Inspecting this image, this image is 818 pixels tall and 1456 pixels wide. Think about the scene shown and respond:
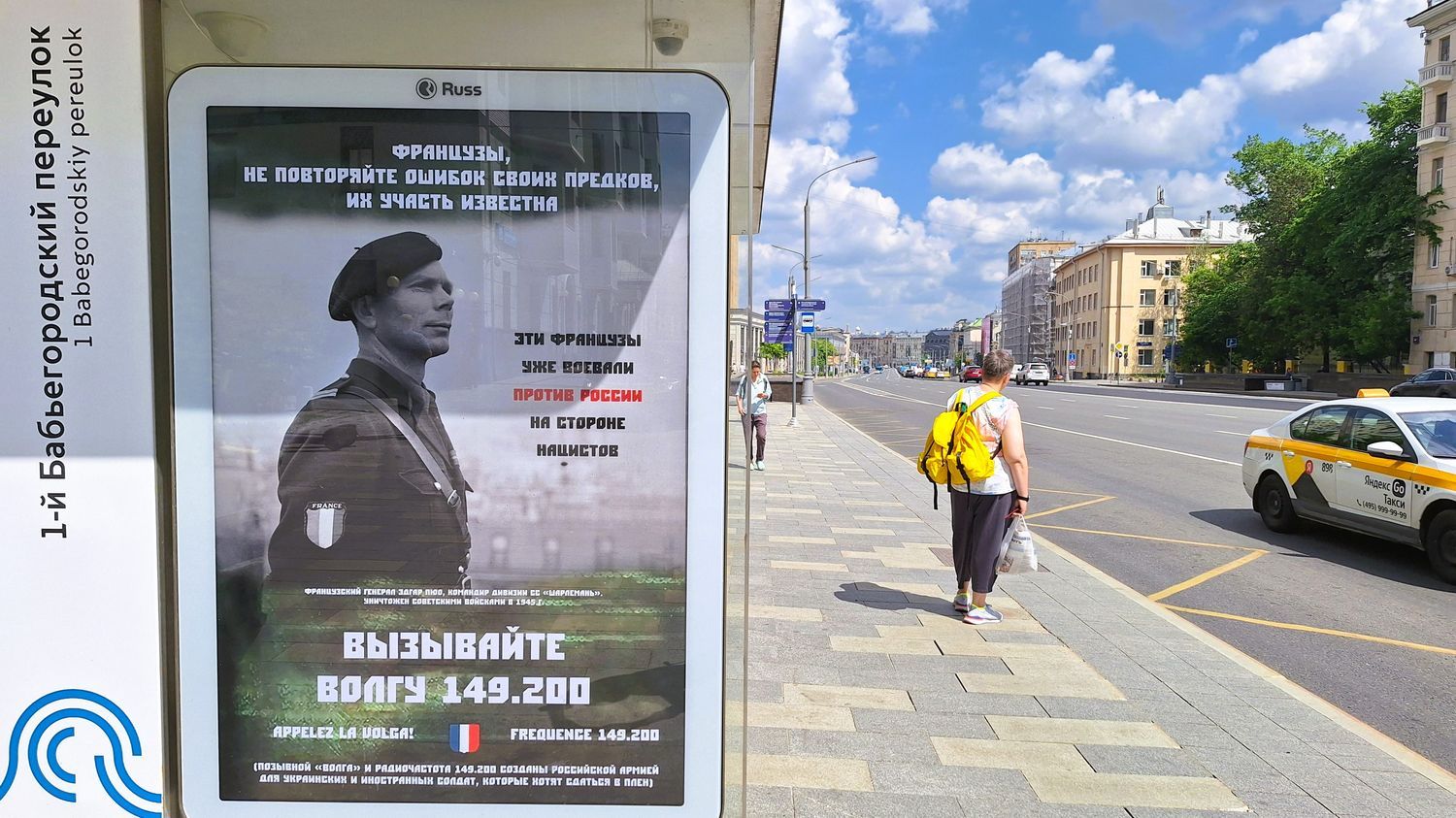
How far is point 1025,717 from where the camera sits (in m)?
4.18

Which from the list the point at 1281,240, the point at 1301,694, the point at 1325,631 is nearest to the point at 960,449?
the point at 1301,694

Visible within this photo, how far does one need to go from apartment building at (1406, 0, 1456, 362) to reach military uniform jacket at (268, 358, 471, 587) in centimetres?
5504

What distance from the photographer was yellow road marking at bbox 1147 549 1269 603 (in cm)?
699

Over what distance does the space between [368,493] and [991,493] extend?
4179 millimetres

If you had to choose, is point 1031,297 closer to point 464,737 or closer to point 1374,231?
point 1374,231

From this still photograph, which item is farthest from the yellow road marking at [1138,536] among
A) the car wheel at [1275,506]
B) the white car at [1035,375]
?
the white car at [1035,375]

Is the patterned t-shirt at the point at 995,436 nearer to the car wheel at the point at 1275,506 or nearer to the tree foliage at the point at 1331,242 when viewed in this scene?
the car wheel at the point at 1275,506

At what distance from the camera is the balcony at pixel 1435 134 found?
44.3 m

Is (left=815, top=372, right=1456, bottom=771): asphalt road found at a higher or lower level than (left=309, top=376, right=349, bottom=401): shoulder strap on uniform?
lower

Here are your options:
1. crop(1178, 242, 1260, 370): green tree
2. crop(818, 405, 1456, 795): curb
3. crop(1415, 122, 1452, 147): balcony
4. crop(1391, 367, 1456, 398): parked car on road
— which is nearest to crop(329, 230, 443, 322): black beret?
crop(818, 405, 1456, 795): curb

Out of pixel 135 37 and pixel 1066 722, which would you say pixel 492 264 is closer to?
pixel 135 37

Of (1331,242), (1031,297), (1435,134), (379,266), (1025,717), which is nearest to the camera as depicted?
(379,266)

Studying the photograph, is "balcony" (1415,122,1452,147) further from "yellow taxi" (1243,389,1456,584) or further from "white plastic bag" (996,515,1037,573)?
"white plastic bag" (996,515,1037,573)

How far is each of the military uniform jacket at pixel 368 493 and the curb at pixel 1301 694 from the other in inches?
160
